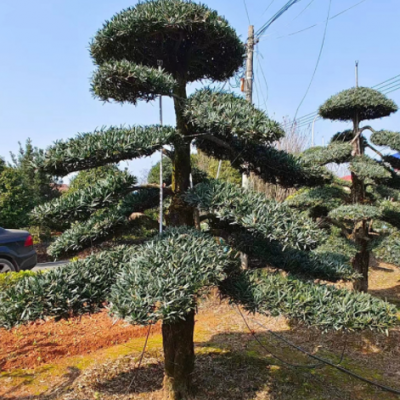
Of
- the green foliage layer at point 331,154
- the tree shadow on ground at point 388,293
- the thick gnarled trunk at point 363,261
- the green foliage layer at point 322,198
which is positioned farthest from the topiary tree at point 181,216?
the tree shadow on ground at point 388,293

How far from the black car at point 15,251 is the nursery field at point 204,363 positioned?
2.35 m

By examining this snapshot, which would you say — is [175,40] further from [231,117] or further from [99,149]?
[99,149]

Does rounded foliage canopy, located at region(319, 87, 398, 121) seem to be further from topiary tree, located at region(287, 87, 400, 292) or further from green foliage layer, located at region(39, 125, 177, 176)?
A: green foliage layer, located at region(39, 125, 177, 176)

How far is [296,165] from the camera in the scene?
2.40 m

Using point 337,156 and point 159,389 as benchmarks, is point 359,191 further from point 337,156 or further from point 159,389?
point 159,389

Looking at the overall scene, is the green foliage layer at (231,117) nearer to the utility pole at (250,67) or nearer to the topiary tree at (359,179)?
the topiary tree at (359,179)

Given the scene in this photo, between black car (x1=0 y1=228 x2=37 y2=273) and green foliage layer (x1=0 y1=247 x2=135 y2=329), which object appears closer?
green foliage layer (x1=0 y1=247 x2=135 y2=329)

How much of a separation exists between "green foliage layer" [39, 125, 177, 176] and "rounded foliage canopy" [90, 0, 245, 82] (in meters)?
0.74

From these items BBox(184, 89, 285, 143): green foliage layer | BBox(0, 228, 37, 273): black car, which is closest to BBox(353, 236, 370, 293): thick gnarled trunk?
BBox(184, 89, 285, 143): green foliage layer

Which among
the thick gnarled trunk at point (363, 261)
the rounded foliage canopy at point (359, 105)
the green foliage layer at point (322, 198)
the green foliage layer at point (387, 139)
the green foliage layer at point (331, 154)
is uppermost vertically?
the rounded foliage canopy at point (359, 105)

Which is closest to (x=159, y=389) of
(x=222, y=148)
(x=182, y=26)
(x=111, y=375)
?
(x=111, y=375)

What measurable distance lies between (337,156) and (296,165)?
218 cm

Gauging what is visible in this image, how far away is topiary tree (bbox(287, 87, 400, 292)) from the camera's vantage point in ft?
14.0

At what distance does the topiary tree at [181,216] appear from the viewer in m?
1.76
